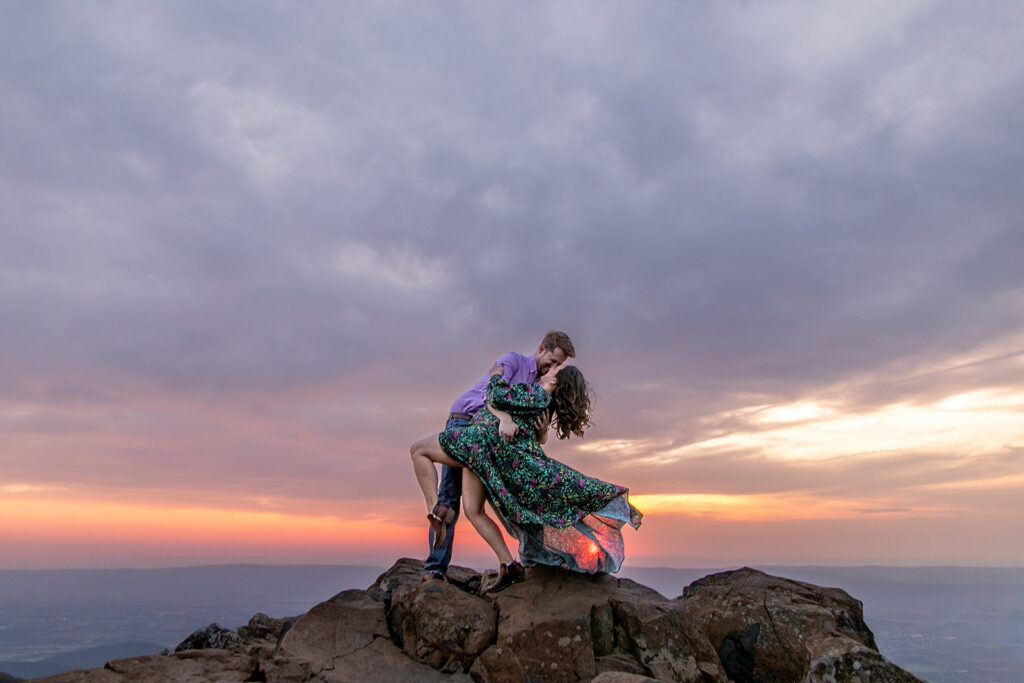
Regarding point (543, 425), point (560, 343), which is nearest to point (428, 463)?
point (543, 425)

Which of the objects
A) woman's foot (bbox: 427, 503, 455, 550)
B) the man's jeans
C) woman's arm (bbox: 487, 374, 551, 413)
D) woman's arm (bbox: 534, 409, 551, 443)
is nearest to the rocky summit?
the man's jeans

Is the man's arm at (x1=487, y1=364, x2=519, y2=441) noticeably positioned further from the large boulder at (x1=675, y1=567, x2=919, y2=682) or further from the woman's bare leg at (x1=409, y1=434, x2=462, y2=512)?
the large boulder at (x1=675, y1=567, x2=919, y2=682)

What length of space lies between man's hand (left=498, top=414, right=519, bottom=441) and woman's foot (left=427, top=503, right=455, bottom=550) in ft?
3.98

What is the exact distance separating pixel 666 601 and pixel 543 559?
1683mm

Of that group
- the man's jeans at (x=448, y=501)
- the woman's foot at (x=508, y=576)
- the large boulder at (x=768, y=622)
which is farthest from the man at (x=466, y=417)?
the large boulder at (x=768, y=622)

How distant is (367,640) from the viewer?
23.9ft

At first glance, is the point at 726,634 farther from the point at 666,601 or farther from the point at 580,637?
the point at 580,637

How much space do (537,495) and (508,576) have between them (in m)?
1.00

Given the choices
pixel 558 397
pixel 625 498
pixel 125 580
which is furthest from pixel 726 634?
pixel 125 580

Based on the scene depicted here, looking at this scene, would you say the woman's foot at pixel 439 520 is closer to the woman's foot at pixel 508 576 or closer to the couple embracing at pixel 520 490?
the couple embracing at pixel 520 490

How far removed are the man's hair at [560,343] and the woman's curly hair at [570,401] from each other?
0.23m

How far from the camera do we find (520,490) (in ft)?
26.0

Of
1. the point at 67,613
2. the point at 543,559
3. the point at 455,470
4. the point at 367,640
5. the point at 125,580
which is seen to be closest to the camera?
the point at 367,640

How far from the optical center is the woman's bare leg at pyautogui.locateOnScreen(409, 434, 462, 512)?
8031mm
